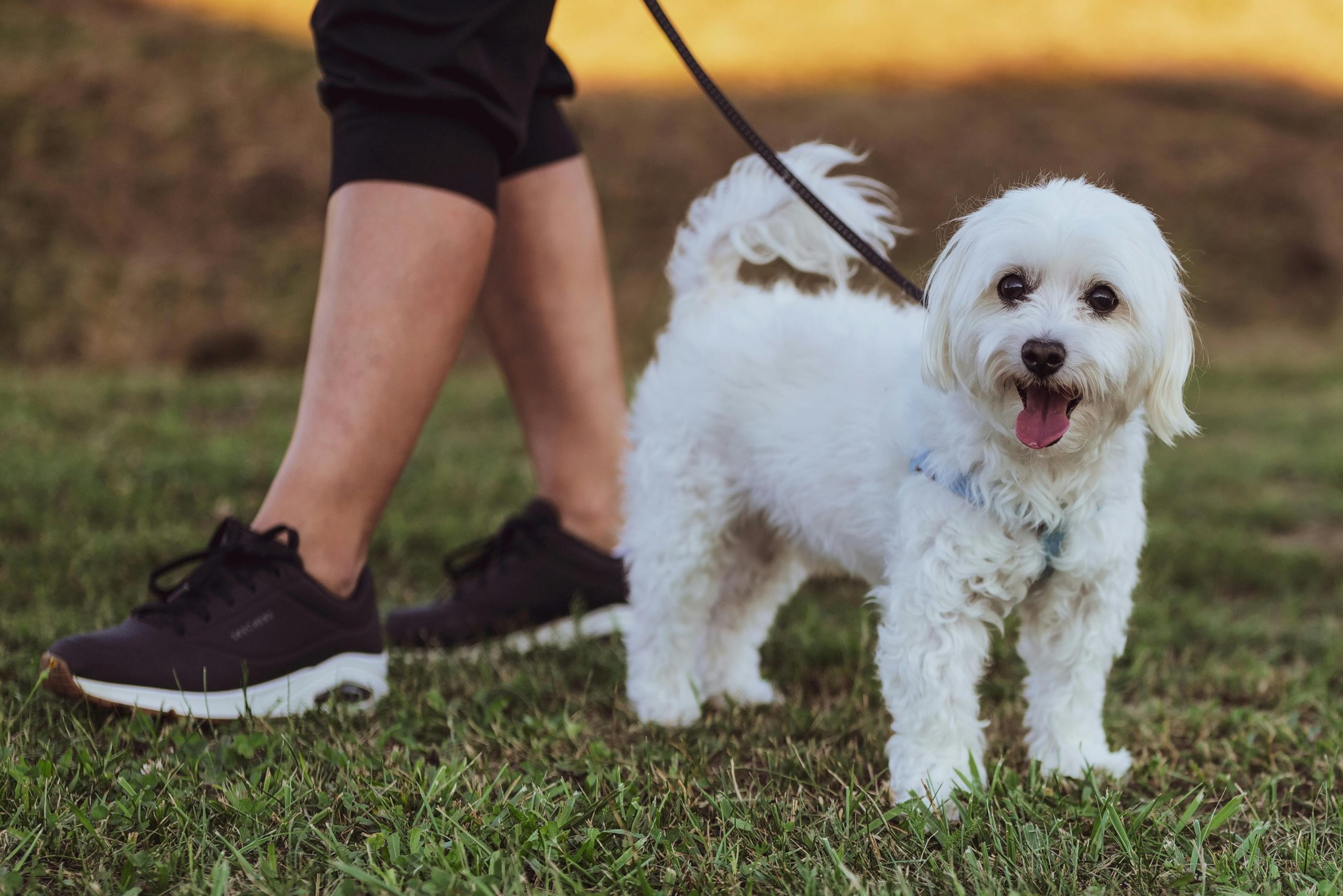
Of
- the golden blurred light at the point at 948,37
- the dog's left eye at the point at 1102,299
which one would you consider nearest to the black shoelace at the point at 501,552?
the dog's left eye at the point at 1102,299

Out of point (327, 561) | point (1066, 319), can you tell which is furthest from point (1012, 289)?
point (327, 561)

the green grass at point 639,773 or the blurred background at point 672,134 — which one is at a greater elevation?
the blurred background at point 672,134

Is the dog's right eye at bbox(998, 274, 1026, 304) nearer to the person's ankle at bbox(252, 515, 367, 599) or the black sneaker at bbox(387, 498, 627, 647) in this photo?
the person's ankle at bbox(252, 515, 367, 599)

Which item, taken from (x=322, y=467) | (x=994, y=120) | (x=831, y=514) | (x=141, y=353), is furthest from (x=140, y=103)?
(x=831, y=514)

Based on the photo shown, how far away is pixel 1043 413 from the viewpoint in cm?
178

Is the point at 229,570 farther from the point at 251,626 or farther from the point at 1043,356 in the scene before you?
the point at 1043,356

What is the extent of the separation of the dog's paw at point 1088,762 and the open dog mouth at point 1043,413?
627mm

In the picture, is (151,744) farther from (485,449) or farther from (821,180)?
(485,449)

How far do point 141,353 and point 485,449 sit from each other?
384cm

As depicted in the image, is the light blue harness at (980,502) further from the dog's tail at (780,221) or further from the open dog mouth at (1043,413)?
the dog's tail at (780,221)

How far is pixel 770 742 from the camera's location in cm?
221

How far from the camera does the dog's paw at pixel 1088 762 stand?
204cm

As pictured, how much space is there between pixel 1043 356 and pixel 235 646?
1.57m

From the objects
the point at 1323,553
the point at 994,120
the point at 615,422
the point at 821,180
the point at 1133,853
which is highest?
the point at 994,120
